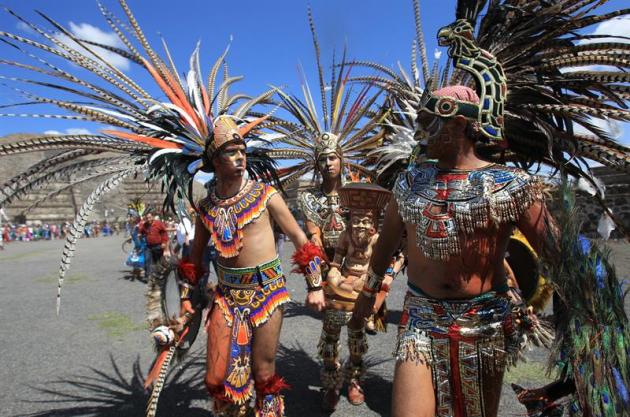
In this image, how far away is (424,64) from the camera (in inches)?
135

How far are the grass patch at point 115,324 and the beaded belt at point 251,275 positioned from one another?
4.02 metres

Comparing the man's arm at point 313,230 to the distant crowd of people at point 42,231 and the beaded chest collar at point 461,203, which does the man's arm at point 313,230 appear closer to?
the beaded chest collar at point 461,203

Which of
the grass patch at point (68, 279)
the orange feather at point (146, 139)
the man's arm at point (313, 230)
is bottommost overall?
the grass patch at point (68, 279)

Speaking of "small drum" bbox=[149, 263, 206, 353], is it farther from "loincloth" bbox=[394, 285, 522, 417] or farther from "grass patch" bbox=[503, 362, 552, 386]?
"grass patch" bbox=[503, 362, 552, 386]

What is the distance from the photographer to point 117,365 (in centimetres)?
482

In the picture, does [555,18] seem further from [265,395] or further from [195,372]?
[195,372]

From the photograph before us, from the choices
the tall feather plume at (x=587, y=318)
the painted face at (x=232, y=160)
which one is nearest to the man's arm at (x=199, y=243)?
the painted face at (x=232, y=160)

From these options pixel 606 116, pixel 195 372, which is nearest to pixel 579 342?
pixel 606 116

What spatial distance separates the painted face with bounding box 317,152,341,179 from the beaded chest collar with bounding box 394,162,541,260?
2125 mm

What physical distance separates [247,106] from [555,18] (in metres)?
2.29

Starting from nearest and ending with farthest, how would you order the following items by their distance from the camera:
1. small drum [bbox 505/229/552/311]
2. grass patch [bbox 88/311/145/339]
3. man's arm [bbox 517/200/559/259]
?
1. man's arm [bbox 517/200/559/259]
2. small drum [bbox 505/229/552/311]
3. grass patch [bbox 88/311/145/339]

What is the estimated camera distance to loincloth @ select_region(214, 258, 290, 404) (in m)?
2.73

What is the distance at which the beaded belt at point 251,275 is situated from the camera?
2859mm

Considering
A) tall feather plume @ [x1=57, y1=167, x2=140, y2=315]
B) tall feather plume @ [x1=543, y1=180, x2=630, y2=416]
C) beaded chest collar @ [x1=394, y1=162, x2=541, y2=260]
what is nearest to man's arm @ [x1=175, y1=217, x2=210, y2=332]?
tall feather plume @ [x1=57, y1=167, x2=140, y2=315]
